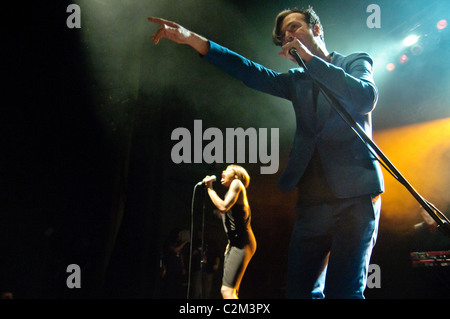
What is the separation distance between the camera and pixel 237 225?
9.98 ft

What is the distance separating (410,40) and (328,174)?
3.72 meters

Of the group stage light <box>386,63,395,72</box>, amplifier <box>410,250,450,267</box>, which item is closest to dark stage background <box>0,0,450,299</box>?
stage light <box>386,63,395,72</box>

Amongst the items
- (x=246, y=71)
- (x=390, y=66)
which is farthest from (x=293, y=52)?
(x=390, y=66)

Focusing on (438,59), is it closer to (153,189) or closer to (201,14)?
(201,14)

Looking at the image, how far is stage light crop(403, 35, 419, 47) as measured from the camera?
3999 mm

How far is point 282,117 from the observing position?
14.1ft

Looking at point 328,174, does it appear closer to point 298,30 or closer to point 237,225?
point 298,30

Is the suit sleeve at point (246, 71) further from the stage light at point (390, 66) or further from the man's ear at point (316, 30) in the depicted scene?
the stage light at point (390, 66)

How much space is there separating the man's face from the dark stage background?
2.01 meters

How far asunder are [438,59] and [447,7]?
27.1 inches

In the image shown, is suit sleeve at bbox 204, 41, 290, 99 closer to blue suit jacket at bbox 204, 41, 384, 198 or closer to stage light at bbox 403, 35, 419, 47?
blue suit jacket at bbox 204, 41, 384, 198

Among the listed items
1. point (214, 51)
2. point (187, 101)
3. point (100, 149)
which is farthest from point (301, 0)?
point (100, 149)

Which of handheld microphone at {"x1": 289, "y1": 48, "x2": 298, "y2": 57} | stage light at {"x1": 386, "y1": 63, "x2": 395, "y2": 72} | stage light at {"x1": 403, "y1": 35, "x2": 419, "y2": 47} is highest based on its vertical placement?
stage light at {"x1": 403, "y1": 35, "x2": 419, "y2": 47}

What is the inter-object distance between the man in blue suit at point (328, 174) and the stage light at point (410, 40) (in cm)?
326
